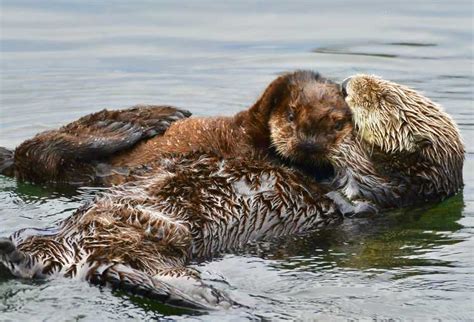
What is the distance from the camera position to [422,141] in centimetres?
680

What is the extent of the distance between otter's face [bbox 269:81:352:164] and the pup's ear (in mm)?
71

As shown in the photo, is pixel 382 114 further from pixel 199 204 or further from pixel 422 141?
pixel 199 204

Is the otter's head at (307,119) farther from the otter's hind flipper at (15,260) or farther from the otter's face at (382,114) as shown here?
the otter's hind flipper at (15,260)

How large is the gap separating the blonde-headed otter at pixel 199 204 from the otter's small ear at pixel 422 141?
16.2 inches

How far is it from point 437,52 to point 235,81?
2358mm

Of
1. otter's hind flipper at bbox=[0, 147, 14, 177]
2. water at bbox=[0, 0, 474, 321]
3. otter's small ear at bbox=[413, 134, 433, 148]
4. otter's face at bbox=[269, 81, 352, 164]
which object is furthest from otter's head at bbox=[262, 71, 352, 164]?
otter's hind flipper at bbox=[0, 147, 14, 177]

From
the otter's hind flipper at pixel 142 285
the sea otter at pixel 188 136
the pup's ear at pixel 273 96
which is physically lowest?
the otter's hind flipper at pixel 142 285

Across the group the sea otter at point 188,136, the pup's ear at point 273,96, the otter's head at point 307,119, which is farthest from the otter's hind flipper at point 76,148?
the otter's head at point 307,119

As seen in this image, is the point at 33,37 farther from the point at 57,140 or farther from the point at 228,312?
the point at 228,312

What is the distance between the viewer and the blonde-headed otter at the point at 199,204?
527cm

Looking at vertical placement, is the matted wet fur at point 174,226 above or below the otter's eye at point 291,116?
below

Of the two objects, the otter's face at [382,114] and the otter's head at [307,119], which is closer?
the otter's head at [307,119]

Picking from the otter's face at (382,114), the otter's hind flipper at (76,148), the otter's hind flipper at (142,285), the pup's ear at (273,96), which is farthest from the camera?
the otter's hind flipper at (76,148)

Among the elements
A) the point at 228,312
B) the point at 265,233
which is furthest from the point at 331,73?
the point at 228,312
